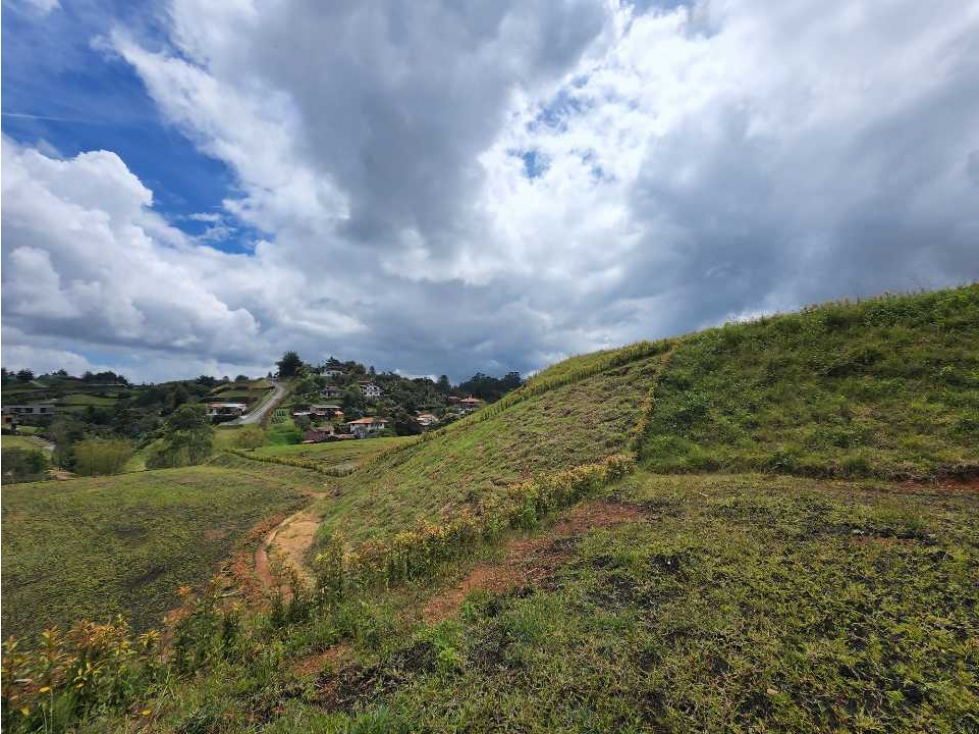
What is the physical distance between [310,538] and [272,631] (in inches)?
521

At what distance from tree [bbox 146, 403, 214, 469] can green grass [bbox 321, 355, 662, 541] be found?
1584 inches

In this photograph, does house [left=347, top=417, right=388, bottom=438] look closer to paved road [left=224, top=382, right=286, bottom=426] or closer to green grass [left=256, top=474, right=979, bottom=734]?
paved road [left=224, top=382, right=286, bottom=426]

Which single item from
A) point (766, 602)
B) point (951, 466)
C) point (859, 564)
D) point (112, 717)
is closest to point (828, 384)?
point (951, 466)

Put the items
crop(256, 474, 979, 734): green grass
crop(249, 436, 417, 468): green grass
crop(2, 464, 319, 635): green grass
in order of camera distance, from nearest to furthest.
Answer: crop(256, 474, 979, 734): green grass, crop(2, 464, 319, 635): green grass, crop(249, 436, 417, 468): green grass

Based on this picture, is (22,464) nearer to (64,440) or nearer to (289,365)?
(64,440)

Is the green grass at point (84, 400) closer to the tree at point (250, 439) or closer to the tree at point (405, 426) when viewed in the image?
the tree at point (250, 439)

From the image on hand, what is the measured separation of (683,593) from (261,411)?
11899cm

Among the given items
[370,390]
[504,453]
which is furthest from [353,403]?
[504,453]

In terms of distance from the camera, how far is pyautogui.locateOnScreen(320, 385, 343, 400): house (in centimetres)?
12862

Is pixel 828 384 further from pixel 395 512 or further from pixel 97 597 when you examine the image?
pixel 97 597

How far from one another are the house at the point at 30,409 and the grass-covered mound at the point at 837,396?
152m

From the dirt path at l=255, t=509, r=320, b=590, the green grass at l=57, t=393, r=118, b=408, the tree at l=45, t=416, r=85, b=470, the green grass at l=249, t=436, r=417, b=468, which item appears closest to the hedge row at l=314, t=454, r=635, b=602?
the dirt path at l=255, t=509, r=320, b=590

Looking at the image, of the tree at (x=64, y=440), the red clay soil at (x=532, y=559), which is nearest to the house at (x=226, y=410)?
the tree at (x=64, y=440)

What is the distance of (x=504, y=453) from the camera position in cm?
1728
